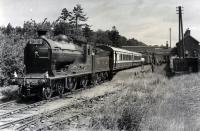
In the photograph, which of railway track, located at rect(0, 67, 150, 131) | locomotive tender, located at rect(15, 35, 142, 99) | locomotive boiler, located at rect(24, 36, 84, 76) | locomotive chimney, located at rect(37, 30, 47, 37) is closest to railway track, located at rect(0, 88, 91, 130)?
railway track, located at rect(0, 67, 150, 131)

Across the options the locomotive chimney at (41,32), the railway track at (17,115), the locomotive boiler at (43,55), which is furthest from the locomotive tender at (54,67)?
the railway track at (17,115)

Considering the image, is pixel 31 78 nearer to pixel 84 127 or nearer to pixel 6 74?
pixel 84 127

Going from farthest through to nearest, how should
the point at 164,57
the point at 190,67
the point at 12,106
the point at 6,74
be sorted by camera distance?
the point at 164,57 < the point at 190,67 < the point at 6,74 < the point at 12,106

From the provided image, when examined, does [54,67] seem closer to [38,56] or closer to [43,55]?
[43,55]

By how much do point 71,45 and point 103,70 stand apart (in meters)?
7.04

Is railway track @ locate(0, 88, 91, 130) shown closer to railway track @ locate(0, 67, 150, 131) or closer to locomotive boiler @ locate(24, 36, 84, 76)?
railway track @ locate(0, 67, 150, 131)

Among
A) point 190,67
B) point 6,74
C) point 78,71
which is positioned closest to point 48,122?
point 78,71

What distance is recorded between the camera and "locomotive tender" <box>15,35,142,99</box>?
52.6ft

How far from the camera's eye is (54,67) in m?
17.3

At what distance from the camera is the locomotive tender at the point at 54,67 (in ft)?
52.6

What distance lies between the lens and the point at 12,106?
14859 millimetres

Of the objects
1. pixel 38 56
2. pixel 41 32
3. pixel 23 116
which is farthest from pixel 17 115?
pixel 41 32

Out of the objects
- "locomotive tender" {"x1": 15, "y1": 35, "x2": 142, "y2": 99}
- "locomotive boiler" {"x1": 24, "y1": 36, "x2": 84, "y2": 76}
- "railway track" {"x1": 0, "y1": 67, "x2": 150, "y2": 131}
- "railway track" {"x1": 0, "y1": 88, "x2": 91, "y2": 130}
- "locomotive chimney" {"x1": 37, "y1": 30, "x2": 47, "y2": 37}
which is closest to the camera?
"railway track" {"x1": 0, "y1": 67, "x2": 150, "y2": 131}

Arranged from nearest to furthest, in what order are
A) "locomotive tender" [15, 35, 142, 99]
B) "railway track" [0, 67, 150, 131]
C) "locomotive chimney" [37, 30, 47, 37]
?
"railway track" [0, 67, 150, 131] < "locomotive tender" [15, 35, 142, 99] < "locomotive chimney" [37, 30, 47, 37]
